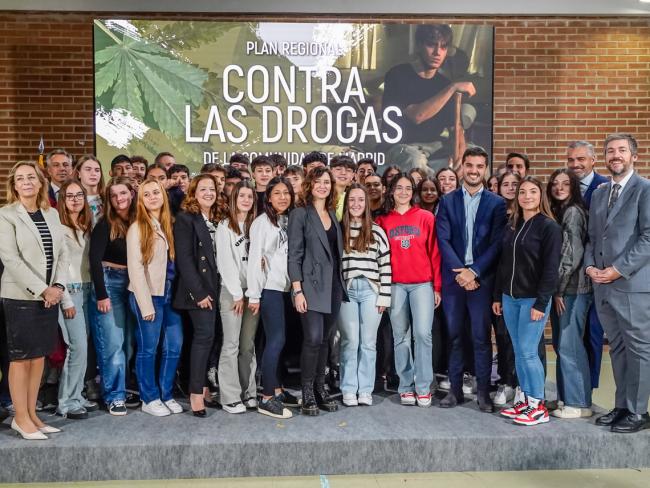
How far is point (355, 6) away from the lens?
21.2 ft

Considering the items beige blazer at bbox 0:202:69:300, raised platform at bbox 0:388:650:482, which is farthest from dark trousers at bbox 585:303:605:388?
→ beige blazer at bbox 0:202:69:300

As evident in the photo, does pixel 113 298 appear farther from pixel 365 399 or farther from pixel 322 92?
pixel 322 92

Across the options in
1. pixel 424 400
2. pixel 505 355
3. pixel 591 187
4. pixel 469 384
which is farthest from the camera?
pixel 469 384

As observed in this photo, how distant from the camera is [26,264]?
3.48 m

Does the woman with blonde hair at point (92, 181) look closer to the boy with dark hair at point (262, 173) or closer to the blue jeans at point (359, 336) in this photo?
the boy with dark hair at point (262, 173)

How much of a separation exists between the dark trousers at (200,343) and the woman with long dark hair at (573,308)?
218 cm

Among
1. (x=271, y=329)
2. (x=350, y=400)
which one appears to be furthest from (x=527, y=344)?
(x=271, y=329)

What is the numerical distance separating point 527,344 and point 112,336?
2553 millimetres

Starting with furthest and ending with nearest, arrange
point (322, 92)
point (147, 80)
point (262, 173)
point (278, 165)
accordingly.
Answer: point (322, 92) → point (147, 80) → point (278, 165) → point (262, 173)

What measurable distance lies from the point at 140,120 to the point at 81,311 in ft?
9.07

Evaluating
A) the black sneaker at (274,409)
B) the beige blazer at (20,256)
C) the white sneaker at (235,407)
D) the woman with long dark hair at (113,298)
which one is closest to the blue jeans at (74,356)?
the woman with long dark hair at (113,298)

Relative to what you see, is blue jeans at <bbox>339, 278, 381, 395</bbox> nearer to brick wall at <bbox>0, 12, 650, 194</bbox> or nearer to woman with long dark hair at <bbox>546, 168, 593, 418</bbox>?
woman with long dark hair at <bbox>546, 168, 593, 418</bbox>

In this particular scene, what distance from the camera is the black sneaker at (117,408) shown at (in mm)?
3898

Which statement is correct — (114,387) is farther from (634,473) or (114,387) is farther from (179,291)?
(634,473)
